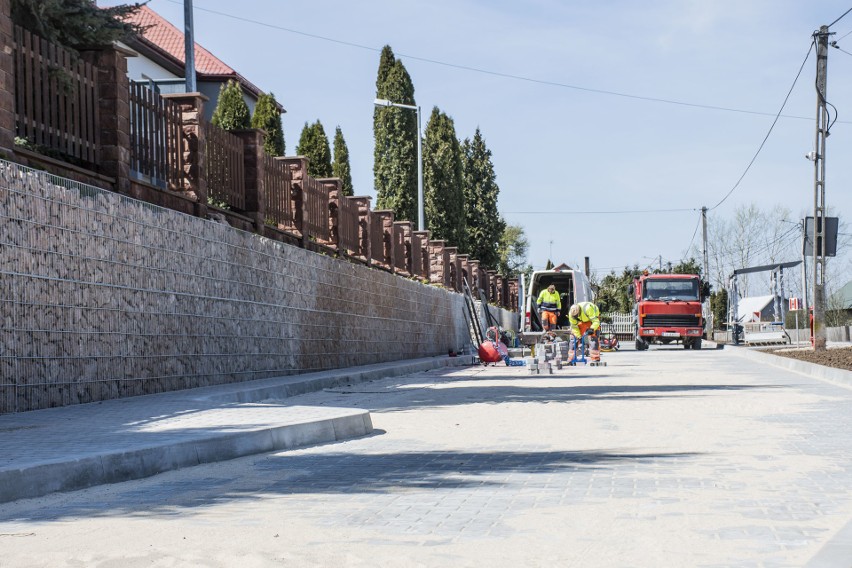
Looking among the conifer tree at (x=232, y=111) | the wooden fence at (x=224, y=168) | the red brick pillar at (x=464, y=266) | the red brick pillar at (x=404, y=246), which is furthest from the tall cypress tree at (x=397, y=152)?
the wooden fence at (x=224, y=168)

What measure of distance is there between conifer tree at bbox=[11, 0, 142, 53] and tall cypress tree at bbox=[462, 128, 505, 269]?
4582cm

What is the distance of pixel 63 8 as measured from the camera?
13953 millimetres

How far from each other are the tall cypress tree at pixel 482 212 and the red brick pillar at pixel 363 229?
33430 millimetres

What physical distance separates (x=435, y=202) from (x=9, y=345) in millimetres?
40399

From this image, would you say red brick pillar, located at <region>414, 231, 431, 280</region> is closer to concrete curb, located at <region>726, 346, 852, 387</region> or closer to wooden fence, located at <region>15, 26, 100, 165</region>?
concrete curb, located at <region>726, 346, 852, 387</region>

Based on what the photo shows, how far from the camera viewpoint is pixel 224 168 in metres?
17.7

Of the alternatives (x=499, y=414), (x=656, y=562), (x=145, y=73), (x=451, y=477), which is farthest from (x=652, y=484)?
(x=145, y=73)

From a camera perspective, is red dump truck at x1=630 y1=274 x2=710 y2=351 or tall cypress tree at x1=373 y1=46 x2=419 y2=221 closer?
red dump truck at x1=630 y1=274 x2=710 y2=351

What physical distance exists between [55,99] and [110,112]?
110 centimetres

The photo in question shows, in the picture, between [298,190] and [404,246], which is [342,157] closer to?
[404,246]

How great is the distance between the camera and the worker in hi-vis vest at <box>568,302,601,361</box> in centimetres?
2525

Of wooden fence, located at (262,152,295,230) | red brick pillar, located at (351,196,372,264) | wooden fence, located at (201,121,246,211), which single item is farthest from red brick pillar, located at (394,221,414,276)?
wooden fence, located at (201,121,246,211)

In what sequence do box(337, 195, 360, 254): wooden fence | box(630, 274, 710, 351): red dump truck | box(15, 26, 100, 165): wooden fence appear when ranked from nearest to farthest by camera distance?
box(15, 26, 100, 165): wooden fence, box(337, 195, 360, 254): wooden fence, box(630, 274, 710, 351): red dump truck

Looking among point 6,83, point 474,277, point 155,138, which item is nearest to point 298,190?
point 155,138
